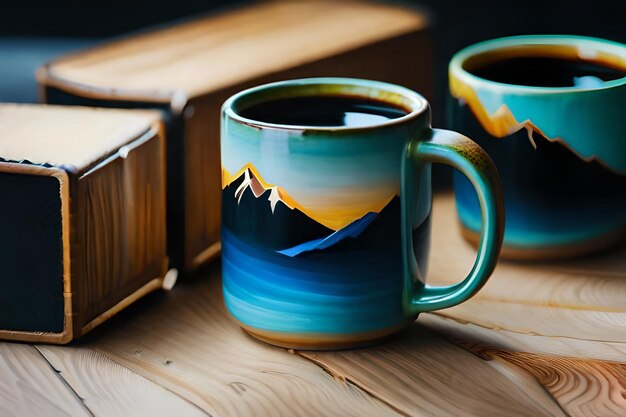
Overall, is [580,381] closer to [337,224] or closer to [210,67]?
[337,224]

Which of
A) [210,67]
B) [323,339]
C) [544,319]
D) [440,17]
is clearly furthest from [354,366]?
[440,17]

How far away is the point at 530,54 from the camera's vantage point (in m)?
0.71

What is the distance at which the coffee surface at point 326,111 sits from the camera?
587mm

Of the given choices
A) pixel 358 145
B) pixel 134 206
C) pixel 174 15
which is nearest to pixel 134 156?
pixel 134 206

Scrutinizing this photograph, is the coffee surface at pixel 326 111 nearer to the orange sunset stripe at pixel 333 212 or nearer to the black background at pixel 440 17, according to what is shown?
the orange sunset stripe at pixel 333 212

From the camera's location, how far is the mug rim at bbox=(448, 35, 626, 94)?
0.64 metres

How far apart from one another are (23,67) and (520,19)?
47cm

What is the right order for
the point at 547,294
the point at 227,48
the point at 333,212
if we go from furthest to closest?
the point at 227,48 < the point at 547,294 < the point at 333,212

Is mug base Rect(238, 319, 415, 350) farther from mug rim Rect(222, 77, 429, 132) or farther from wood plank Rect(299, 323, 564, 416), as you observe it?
mug rim Rect(222, 77, 429, 132)

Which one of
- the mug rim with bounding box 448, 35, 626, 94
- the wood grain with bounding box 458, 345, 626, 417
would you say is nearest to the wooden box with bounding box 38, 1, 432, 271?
the mug rim with bounding box 448, 35, 626, 94

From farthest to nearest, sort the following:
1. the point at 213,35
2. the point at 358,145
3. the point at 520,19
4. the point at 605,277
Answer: the point at 520,19 < the point at 213,35 < the point at 605,277 < the point at 358,145

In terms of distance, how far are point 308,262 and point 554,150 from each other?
0.20 metres

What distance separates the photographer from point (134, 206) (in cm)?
60

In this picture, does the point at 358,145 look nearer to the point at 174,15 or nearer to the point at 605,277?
the point at 605,277
